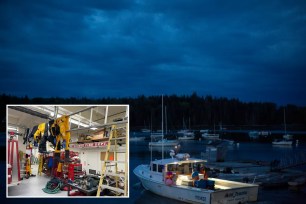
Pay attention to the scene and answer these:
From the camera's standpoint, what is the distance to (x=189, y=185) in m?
11.0

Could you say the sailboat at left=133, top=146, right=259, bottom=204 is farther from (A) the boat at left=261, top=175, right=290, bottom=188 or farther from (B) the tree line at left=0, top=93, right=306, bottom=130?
(B) the tree line at left=0, top=93, right=306, bottom=130

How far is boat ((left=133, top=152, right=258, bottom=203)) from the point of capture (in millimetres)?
9688

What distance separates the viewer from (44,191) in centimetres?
720

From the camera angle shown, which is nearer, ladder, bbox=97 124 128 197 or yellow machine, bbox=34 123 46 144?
ladder, bbox=97 124 128 197

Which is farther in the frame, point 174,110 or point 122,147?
point 174,110

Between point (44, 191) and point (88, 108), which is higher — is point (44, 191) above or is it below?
below

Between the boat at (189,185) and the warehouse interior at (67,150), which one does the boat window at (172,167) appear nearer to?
the boat at (189,185)

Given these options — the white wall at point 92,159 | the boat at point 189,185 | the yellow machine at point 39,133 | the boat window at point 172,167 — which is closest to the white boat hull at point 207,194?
the boat at point 189,185

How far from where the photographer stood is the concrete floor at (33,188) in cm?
723

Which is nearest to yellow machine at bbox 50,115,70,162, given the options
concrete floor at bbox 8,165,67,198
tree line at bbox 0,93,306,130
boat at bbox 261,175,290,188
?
concrete floor at bbox 8,165,67,198

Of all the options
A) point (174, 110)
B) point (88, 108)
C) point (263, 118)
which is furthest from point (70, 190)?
point (263, 118)

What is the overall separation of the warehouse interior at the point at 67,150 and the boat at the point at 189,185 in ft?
11.2

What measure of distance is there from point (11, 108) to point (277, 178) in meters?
11.2

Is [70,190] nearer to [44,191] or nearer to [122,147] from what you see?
[44,191]
